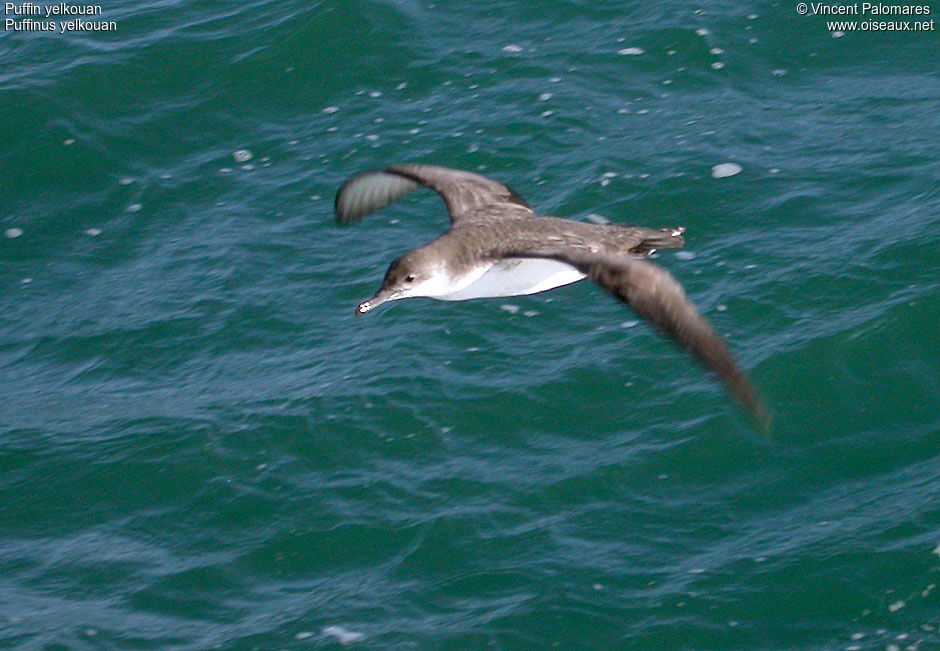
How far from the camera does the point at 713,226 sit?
41.3ft

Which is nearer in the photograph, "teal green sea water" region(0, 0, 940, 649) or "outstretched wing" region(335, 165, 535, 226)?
"outstretched wing" region(335, 165, 535, 226)

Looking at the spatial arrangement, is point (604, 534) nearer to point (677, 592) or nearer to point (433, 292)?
point (677, 592)

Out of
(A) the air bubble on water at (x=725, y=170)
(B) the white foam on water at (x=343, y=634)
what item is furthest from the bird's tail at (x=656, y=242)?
(A) the air bubble on water at (x=725, y=170)

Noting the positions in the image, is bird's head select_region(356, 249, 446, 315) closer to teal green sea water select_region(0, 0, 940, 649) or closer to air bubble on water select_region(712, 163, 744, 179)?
teal green sea water select_region(0, 0, 940, 649)

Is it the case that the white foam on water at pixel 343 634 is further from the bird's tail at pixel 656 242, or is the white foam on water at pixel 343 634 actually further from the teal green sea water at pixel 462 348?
the bird's tail at pixel 656 242

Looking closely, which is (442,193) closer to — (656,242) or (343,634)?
(656,242)

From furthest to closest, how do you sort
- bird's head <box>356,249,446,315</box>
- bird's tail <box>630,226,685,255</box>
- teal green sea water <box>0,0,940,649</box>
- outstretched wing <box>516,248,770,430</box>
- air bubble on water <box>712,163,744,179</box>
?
air bubble on water <box>712,163,744,179</box>, teal green sea water <box>0,0,940,649</box>, bird's tail <box>630,226,685,255</box>, bird's head <box>356,249,446,315</box>, outstretched wing <box>516,248,770,430</box>

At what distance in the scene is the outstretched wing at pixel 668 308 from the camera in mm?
7113

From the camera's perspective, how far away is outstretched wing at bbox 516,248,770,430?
7113mm

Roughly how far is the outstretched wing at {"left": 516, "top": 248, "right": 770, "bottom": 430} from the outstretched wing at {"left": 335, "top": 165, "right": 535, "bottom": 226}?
1728 mm

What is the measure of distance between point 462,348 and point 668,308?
14.9ft

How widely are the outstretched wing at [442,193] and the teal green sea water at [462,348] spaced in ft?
5.44

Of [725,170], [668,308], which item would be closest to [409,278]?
[668,308]

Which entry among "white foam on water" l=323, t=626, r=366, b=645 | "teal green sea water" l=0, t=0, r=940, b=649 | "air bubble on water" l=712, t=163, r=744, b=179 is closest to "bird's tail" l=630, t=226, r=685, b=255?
"teal green sea water" l=0, t=0, r=940, b=649
